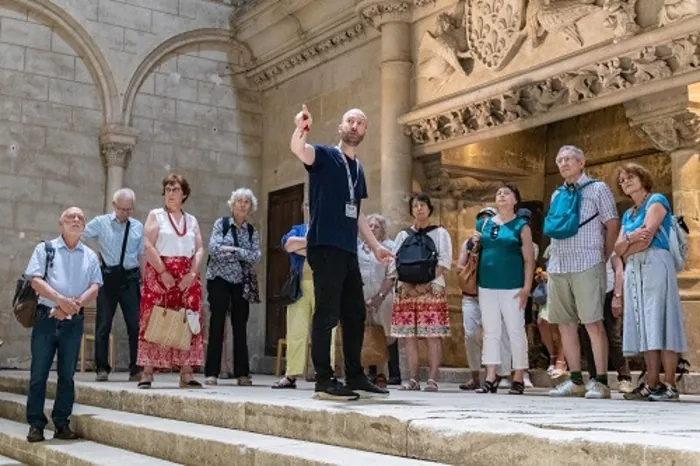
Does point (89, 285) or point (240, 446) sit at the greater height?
point (89, 285)

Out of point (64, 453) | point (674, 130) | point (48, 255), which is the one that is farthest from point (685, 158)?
point (64, 453)

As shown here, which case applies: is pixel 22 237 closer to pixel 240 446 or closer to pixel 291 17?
pixel 291 17

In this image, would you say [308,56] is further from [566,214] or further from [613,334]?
[566,214]

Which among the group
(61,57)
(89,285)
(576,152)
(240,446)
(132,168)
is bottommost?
(240,446)

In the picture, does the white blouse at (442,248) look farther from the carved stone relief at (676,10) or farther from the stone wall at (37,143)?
the stone wall at (37,143)

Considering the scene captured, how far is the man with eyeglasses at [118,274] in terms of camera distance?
7289 millimetres

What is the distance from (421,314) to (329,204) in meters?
2.31

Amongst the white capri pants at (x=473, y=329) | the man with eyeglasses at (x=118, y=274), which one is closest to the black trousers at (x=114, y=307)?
the man with eyeglasses at (x=118, y=274)

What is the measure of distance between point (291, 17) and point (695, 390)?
682cm

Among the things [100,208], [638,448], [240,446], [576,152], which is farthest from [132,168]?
[638,448]

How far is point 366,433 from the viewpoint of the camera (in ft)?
11.3

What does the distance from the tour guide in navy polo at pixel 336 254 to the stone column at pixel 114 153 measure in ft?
22.1

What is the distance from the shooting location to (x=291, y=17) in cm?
1094

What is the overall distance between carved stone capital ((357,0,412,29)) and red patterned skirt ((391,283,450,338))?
3.72m
